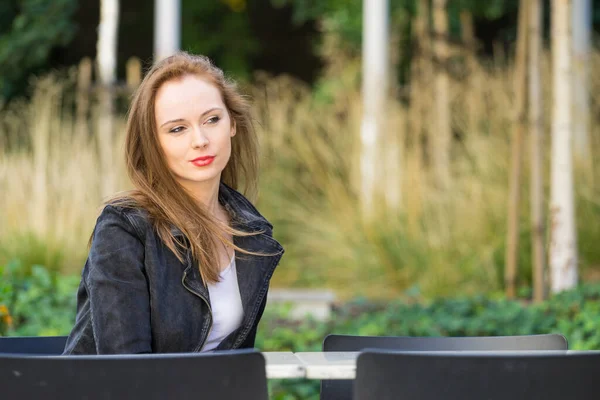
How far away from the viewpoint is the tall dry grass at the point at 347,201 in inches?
262

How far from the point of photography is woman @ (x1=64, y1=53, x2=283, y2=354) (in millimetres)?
1881

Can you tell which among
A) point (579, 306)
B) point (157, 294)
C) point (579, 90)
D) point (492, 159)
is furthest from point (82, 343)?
point (579, 90)

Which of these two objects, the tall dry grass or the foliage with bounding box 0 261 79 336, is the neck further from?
the tall dry grass

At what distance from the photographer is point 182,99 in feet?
6.84

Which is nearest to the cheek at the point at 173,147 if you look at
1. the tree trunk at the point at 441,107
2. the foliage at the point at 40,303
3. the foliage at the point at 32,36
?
the foliage at the point at 40,303

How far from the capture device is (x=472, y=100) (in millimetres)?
7602

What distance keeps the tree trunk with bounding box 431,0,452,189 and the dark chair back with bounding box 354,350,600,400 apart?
5.49 meters

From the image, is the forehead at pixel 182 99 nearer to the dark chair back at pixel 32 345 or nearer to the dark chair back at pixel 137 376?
the dark chair back at pixel 32 345

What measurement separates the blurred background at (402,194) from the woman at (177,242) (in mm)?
1972

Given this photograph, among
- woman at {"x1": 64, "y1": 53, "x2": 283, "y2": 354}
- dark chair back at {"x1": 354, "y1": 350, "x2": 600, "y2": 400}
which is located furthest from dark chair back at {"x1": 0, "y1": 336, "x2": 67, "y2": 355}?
dark chair back at {"x1": 354, "y1": 350, "x2": 600, "y2": 400}

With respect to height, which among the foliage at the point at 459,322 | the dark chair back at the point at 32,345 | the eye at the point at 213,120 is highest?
the eye at the point at 213,120

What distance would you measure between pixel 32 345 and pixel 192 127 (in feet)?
1.78

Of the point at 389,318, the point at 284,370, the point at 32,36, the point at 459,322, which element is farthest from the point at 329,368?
the point at 32,36

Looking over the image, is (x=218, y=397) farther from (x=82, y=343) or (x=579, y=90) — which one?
(x=579, y=90)
